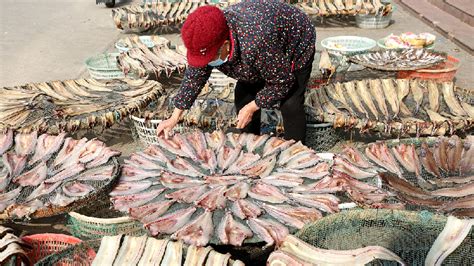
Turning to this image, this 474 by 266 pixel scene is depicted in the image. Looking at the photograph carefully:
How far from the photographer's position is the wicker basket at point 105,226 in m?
3.54

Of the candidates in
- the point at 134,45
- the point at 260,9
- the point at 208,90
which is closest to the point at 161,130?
the point at 260,9

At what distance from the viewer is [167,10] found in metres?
10.4

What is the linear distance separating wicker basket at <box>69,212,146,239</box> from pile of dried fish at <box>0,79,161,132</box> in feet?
4.33

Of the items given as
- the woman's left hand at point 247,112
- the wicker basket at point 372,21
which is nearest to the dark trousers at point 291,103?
the woman's left hand at point 247,112

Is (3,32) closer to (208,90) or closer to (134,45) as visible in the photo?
(134,45)

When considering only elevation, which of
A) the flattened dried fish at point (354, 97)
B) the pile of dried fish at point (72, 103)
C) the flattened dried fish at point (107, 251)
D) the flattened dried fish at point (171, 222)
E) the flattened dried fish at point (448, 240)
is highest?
the flattened dried fish at point (448, 240)

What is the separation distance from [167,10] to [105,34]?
1569 mm

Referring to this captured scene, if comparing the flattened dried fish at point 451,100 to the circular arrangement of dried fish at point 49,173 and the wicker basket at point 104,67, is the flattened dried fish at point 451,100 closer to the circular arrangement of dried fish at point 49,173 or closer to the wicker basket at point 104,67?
the circular arrangement of dried fish at point 49,173

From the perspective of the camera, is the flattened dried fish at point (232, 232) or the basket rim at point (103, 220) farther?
the basket rim at point (103, 220)

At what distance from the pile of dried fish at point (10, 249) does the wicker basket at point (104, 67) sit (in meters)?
3.94

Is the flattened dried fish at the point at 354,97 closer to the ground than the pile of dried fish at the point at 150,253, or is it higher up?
closer to the ground

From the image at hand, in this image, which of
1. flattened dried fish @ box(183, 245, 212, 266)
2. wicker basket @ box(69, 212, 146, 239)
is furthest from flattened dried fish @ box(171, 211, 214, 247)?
wicker basket @ box(69, 212, 146, 239)

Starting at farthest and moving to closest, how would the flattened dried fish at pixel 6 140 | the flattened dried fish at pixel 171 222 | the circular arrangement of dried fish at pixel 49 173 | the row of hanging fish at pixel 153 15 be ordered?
1. the row of hanging fish at pixel 153 15
2. the flattened dried fish at pixel 6 140
3. the circular arrangement of dried fish at pixel 49 173
4. the flattened dried fish at pixel 171 222

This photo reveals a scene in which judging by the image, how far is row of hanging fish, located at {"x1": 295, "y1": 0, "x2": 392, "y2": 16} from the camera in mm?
9625
